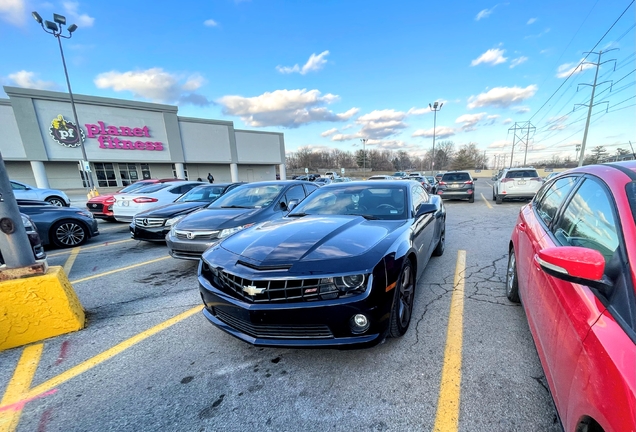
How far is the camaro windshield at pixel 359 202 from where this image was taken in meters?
3.27

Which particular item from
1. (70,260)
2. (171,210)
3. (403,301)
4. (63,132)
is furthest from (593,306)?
(63,132)

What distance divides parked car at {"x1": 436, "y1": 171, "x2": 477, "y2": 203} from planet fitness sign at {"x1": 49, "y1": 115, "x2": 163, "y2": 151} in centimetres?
2667

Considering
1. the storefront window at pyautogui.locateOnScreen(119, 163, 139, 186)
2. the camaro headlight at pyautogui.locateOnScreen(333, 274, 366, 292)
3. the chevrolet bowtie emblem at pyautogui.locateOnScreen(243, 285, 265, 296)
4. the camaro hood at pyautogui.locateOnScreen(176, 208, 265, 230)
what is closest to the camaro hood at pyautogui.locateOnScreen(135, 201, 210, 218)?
the camaro hood at pyautogui.locateOnScreen(176, 208, 265, 230)

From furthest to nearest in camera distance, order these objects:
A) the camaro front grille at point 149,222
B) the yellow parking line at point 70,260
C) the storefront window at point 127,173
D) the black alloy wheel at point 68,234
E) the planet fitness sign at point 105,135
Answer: the storefront window at point 127,173, the planet fitness sign at point 105,135, the black alloy wheel at point 68,234, the camaro front grille at point 149,222, the yellow parking line at point 70,260

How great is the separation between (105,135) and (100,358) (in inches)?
1183

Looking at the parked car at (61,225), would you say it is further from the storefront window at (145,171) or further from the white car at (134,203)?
the storefront window at (145,171)

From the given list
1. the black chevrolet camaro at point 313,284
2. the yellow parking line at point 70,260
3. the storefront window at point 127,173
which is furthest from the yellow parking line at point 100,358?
the storefront window at point 127,173

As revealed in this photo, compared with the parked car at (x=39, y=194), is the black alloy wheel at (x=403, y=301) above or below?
below

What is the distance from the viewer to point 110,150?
25.6 metres

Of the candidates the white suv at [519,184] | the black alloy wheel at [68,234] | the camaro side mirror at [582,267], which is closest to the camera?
the camaro side mirror at [582,267]

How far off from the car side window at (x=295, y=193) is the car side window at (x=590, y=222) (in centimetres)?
389

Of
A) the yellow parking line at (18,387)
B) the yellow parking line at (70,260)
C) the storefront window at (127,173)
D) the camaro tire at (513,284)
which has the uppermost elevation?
the storefront window at (127,173)

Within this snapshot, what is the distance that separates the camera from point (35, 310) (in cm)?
261

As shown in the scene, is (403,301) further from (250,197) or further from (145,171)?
(145,171)
